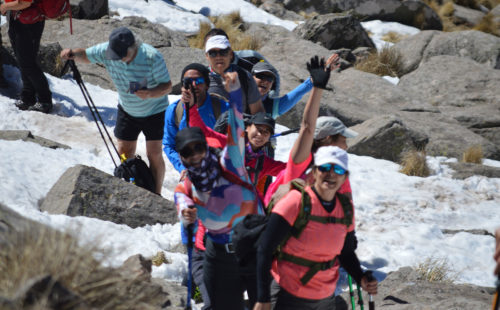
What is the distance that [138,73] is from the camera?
18.7ft

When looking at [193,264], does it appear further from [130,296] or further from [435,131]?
[435,131]

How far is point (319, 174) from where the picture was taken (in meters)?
3.06

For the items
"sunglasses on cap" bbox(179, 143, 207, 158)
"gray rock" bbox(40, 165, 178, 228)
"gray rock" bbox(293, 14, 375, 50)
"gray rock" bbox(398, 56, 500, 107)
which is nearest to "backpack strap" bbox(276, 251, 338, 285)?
"sunglasses on cap" bbox(179, 143, 207, 158)

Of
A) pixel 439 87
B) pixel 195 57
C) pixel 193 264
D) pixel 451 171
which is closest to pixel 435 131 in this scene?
pixel 451 171

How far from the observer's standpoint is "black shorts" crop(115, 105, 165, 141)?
6055 millimetres

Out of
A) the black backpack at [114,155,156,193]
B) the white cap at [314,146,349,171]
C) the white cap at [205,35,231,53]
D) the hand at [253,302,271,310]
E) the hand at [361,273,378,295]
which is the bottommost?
the black backpack at [114,155,156,193]

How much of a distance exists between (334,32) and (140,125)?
12.8 m

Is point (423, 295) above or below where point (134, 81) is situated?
below

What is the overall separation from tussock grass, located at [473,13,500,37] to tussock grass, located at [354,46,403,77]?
7.55 metres

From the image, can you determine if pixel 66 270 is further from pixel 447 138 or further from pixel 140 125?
pixel 447 138

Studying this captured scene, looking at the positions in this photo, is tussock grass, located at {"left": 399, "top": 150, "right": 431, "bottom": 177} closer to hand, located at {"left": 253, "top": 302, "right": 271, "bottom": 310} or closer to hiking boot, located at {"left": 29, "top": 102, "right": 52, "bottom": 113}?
hiking boot, located at {"left": 29, "top": 102, "right": 52, "bottom": 113}

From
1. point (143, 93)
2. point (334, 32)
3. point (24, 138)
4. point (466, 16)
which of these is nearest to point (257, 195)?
point (143, 93)

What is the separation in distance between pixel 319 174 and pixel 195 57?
911 cm

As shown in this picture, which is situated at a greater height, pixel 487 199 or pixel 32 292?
pixel 32 292
